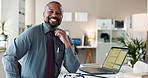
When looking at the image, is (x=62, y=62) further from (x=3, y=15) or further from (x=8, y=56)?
(x=3, y=15)

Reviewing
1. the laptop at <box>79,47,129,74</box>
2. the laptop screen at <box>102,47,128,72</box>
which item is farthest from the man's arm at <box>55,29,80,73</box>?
the laptop screen at <box>102,47,128,72</box>

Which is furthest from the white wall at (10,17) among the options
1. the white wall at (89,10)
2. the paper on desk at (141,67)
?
the paper on desk at (141,67)

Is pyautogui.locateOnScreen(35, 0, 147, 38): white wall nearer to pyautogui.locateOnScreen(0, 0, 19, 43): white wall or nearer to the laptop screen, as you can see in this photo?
pyautogui.locateOnScreen(0, 0, 19, 43): white wall

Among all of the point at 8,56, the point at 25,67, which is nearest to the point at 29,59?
the point at 25,67

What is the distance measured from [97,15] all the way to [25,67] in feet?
20.8

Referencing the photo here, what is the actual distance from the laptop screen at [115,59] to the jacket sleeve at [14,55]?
85 centimetres

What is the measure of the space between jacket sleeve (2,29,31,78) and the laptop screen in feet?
2.79

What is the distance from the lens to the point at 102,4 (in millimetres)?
7715

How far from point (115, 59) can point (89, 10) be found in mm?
5876

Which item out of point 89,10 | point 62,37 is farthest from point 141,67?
point 89,10

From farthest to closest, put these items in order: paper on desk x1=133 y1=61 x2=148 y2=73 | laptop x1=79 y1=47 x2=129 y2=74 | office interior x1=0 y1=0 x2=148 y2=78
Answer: office interior x1=0 y1=0 x2=148 y2=78 < laptop x1=79 y1=47 x2=129 y2=74 < paper on desk x1=133 y1=61 x2=148 y2=73

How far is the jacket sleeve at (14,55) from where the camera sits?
56.1 inches

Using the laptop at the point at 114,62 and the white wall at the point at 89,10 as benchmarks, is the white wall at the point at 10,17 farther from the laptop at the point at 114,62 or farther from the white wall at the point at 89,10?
the white wall at the point at 89,10

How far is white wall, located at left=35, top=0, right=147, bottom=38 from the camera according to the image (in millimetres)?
7555
